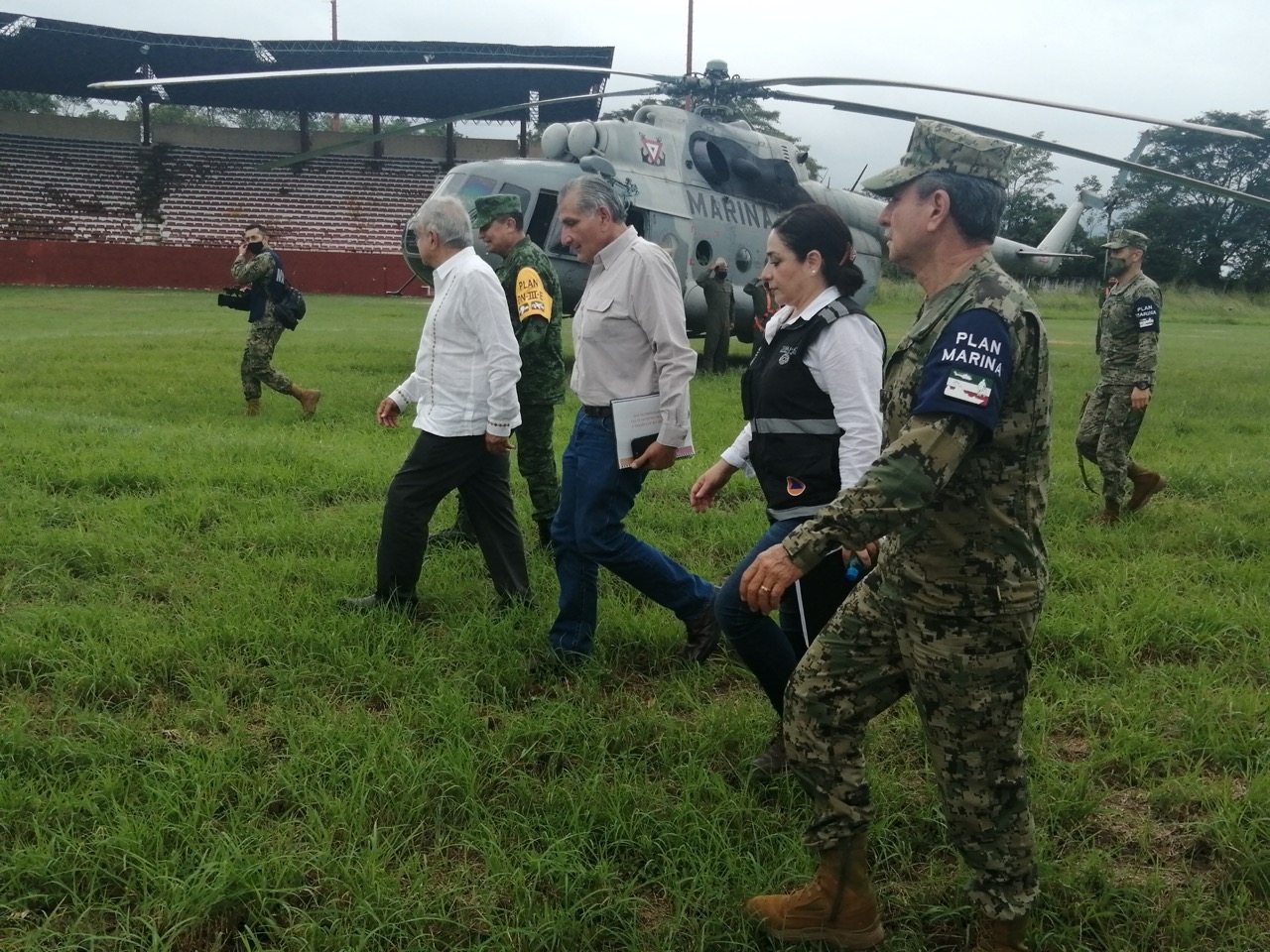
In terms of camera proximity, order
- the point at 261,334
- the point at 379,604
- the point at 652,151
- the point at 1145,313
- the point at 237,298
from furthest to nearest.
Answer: the point at 652,151
the point at 237,298
the point at 261,334
the point at 1145,313
the point at 379,604

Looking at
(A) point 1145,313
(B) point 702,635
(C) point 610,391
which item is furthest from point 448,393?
(A) point 1145,313

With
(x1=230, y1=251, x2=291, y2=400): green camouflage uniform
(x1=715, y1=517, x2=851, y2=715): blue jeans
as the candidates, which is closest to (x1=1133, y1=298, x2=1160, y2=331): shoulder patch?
(x1=715, y1=517, x2=851, y2=715): blue jeans

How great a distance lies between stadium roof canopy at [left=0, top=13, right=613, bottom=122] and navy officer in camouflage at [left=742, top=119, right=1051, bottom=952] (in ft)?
119

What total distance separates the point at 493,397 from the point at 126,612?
1.77m

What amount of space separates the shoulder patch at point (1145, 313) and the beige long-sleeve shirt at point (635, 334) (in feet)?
13.3

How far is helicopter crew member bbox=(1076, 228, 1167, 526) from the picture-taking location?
616 centimetres

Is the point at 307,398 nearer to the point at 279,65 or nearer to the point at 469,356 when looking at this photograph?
the point at 469,356

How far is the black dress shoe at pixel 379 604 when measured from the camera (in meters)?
4.17

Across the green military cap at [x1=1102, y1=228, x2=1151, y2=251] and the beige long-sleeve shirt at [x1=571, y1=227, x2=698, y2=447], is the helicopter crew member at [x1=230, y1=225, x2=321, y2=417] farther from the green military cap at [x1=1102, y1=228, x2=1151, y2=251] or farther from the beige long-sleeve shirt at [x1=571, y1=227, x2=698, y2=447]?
the green military cap at [x1=1102, y1=228, x2=1151, y2=251]

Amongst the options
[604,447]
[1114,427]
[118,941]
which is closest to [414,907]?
[118,941]

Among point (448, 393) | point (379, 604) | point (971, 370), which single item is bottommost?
point (379, 604)

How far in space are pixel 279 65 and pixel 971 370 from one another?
42821 mm

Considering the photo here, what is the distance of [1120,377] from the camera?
6.37 metres

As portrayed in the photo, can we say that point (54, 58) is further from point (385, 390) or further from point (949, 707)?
point (949, 707)
